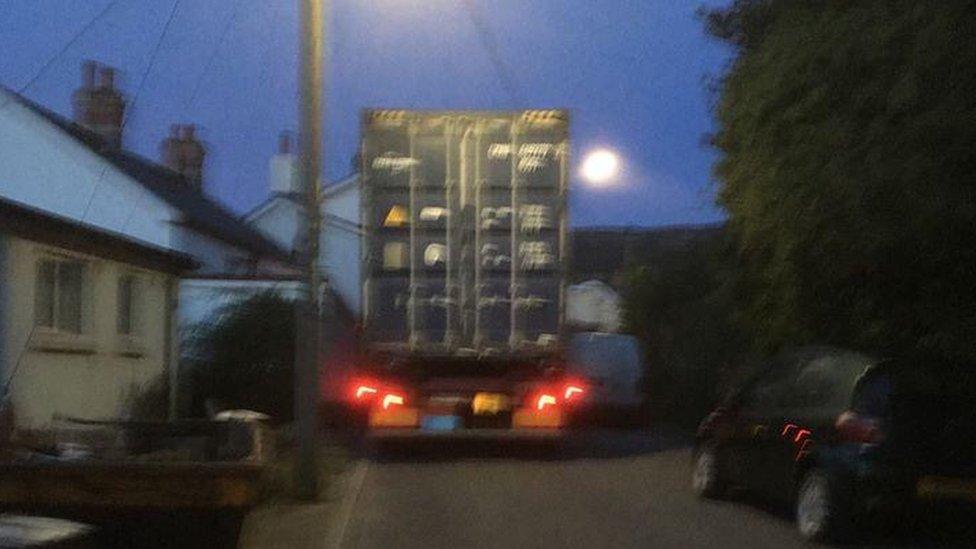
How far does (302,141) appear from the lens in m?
14.6

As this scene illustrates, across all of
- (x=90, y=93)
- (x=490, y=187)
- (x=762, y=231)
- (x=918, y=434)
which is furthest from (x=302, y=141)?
(x=90, y=93)

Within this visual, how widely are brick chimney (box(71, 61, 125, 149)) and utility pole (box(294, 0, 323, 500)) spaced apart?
685 inches

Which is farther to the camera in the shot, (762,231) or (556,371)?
(556,371)

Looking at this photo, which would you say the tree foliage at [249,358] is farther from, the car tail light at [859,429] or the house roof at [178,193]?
the car tail light at [859,429]

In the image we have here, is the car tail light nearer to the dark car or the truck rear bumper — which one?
the dark car

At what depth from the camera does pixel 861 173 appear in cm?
1362

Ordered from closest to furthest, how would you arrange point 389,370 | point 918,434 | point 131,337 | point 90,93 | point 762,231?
point 918,434, point 762,231, point 389,370, point 131,337, point 90,93

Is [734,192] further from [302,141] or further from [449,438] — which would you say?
[302,141]

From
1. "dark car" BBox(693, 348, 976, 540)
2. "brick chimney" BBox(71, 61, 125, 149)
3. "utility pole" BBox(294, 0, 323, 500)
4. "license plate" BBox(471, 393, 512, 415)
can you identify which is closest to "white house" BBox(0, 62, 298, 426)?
"brick chimney" BBox(71, 61, 125, 149)

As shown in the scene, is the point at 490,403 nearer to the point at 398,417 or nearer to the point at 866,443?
the point at 398,417

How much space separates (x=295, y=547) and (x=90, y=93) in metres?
21.4

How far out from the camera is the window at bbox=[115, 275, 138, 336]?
20.1 metres

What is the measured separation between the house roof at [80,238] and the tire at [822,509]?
27.2 ft

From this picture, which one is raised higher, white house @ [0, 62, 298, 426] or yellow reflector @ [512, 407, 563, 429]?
white house @ [0, 62, 298, 426]
